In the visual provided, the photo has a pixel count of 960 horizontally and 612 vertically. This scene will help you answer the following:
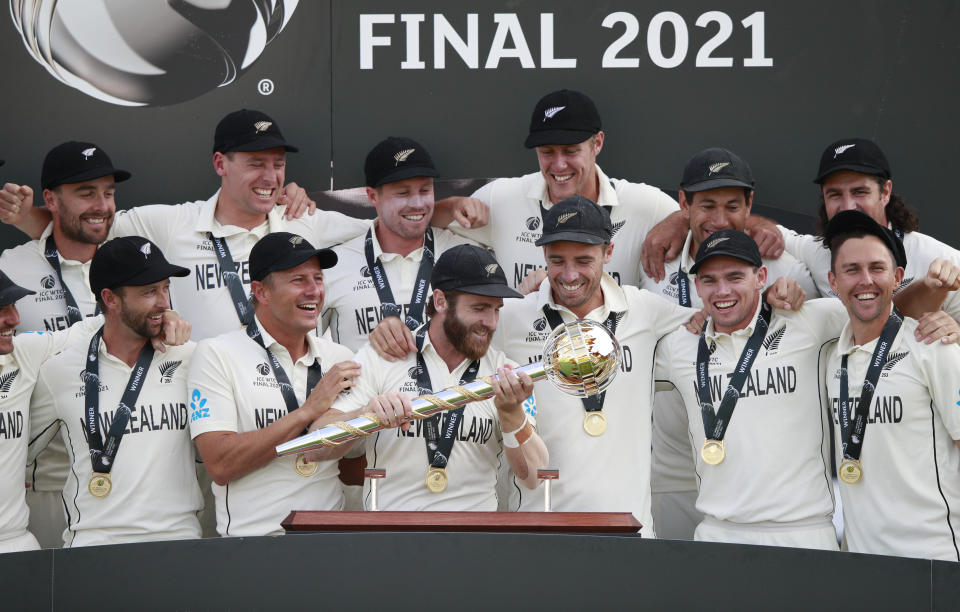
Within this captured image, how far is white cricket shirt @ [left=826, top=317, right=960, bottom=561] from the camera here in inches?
195

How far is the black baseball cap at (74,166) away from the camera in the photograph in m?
6.08

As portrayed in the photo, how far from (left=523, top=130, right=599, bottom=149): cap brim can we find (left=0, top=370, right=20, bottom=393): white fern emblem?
2.45 metres

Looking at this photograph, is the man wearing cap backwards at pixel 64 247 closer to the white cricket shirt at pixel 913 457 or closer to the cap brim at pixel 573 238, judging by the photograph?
the cap brim at pixel 573 238

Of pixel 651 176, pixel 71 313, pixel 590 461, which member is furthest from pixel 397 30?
pixel 590 461

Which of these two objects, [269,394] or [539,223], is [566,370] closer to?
[269,394]

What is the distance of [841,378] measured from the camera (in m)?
5.10

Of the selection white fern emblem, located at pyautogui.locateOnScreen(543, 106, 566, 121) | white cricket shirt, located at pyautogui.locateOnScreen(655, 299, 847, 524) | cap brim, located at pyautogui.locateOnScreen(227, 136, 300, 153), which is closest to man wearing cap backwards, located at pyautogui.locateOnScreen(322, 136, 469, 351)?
cap brim, located at pyautogui.locateOnScreen(227, 136, 300, 153)

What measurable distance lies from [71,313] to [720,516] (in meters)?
3.06

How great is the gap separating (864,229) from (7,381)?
3.57 meters

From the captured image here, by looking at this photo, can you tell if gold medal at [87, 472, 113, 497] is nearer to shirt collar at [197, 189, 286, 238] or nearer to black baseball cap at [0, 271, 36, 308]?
black baseball cap at [0, 271, 36, 308]

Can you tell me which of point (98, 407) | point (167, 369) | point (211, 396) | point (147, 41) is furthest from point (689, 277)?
point (147, 41)

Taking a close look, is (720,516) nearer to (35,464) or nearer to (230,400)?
(230,400)

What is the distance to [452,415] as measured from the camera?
5.17m

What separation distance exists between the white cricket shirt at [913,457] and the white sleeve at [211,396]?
2468mm
